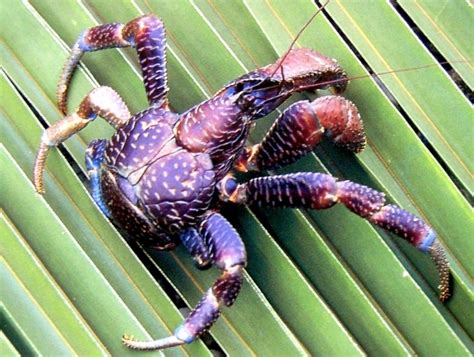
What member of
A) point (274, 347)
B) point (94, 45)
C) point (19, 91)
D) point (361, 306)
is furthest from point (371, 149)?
point (19, 91)

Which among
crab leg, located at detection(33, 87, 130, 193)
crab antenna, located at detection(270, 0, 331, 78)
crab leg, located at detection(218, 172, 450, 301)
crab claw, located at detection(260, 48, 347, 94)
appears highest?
crab leg, located at detection(33, 87, 130, 193)

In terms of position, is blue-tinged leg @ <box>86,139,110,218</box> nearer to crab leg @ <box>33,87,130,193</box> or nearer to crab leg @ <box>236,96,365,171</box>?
crab leg @ <box>33,87,130,193</box>

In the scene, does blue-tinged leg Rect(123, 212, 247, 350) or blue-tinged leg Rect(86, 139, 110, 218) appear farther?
blue-tinged leg Rect(86, 139, 110, 218)

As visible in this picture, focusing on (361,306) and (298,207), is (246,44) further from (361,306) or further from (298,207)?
(361,306)

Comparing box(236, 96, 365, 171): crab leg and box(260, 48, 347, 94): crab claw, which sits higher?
box(260, 48, 347, 94): crab claw

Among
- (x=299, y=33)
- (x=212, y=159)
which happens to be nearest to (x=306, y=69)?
(x=299, y=33)

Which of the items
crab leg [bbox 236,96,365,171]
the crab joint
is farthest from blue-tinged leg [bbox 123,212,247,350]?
crab leg [bbox 236,96,365,171]

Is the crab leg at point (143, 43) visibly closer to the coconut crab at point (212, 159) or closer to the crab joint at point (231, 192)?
the coconut crab at point (212, 159)
